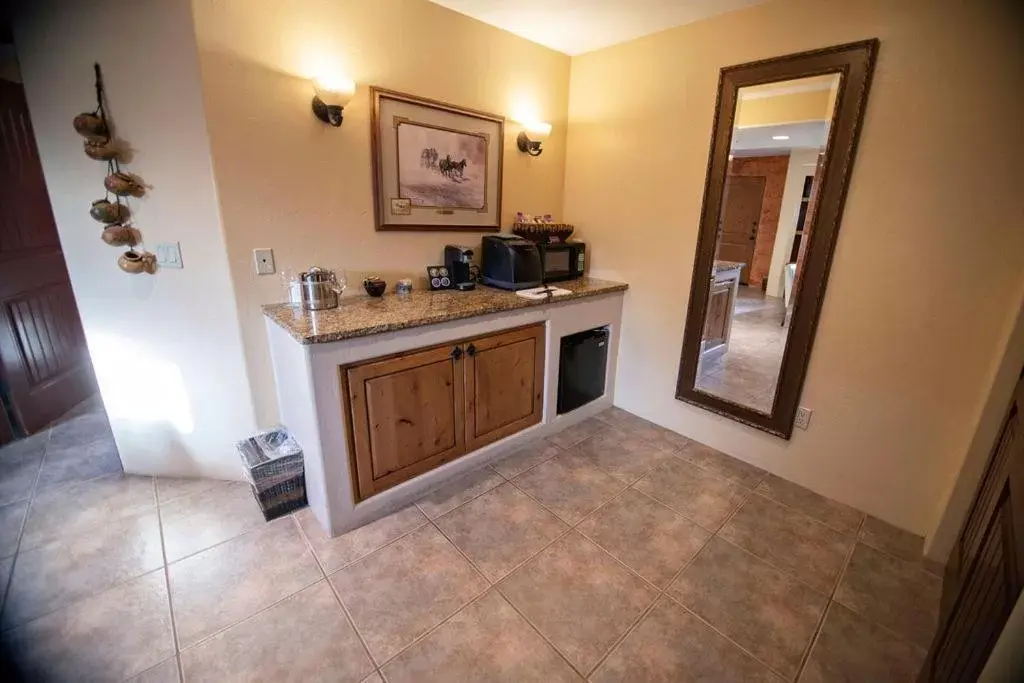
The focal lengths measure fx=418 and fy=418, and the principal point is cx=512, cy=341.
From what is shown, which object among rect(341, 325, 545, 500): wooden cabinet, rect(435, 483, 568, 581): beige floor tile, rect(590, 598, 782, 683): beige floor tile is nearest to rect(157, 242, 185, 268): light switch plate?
rect(341, 325, 545, 500): wooden cabinet

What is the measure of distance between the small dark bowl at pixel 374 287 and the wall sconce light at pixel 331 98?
0.74m

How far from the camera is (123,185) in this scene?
1.70 m

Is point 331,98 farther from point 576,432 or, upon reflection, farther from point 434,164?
point 576,432

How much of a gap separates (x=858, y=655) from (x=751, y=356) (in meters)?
1.36

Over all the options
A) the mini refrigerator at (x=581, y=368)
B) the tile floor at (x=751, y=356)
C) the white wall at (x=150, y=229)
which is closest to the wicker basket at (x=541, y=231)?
the mini refrigerator at (x=581, y=368)

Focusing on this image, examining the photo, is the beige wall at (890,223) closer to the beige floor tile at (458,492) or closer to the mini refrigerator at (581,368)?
the mini refrigerator at (581,368)

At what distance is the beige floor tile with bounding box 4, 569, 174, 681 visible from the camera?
1254mm

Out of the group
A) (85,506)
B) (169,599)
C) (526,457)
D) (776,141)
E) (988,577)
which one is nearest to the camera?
(988,577)

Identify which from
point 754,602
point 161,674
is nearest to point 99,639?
point 161,674

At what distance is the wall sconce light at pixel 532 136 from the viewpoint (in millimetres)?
2615

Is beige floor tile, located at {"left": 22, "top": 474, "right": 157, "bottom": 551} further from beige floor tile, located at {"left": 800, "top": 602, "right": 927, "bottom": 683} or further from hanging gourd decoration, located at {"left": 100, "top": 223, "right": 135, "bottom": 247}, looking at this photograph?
beige floor tile, located at {"left": 800, "top": 602, "right": 927, "bottom": 683}

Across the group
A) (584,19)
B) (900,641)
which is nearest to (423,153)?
(584,19)

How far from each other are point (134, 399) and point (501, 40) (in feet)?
9.01

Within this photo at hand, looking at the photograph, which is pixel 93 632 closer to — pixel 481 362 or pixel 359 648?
pixel 359 648
